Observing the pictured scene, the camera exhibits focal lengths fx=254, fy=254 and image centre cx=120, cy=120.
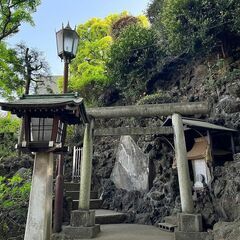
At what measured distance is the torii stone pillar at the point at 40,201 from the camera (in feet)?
15.2

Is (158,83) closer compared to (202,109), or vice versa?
(202,109)

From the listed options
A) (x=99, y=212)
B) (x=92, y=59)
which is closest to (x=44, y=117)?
(x=99, y=212)

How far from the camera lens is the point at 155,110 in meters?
8.38

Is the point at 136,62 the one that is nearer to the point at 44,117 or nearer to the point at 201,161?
the point at 201,161

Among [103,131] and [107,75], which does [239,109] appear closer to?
[103,131]

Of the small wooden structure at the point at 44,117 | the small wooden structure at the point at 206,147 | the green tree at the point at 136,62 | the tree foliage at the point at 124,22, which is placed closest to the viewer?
the small wooden structure at the point at 44,117

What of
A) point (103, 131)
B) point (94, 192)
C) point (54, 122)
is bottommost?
point (94, 192)

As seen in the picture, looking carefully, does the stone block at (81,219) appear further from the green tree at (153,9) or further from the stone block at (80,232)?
the green tree at (153,9)

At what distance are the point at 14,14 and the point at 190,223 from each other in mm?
11609

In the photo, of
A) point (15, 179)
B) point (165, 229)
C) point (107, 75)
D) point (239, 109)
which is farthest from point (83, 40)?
point (15, 179)

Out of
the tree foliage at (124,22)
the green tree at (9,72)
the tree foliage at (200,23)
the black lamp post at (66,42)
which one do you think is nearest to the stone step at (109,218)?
the black lamp post at (66,42)

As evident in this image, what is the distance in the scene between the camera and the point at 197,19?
43.6 feet

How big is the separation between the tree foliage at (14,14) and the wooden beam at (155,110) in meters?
6.69

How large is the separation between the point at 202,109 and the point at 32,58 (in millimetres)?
11116
